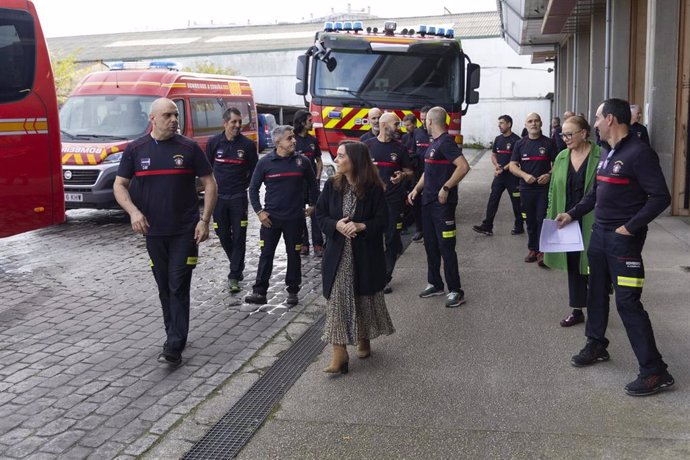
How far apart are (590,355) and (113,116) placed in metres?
11.4

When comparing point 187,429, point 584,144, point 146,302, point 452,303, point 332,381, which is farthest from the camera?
point 146,302

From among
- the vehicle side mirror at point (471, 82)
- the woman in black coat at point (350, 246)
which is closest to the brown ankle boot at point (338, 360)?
the woman in black coat at point (350, 246)

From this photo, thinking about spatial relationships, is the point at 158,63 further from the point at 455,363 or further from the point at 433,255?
the point at 455,363

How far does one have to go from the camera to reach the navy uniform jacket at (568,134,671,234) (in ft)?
16.6

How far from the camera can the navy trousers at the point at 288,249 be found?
8.02 metres

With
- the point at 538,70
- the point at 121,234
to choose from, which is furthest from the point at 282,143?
Answer: the point at 538,70

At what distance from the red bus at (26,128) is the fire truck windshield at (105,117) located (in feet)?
15.5

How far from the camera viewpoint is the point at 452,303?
766cm

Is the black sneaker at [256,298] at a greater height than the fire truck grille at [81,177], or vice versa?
the fire truck grille at [81,177]

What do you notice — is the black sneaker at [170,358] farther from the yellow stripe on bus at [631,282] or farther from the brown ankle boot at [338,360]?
the yellow stripe on bus at [631,282]

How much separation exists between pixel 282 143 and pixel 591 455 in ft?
15.1

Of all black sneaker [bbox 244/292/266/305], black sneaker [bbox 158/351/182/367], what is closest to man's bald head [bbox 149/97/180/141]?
black sneaker [bbox 158/351/182/367]

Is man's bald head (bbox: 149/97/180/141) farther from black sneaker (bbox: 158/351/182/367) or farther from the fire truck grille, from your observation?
the fire truck grille

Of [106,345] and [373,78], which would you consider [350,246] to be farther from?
[373,78]
